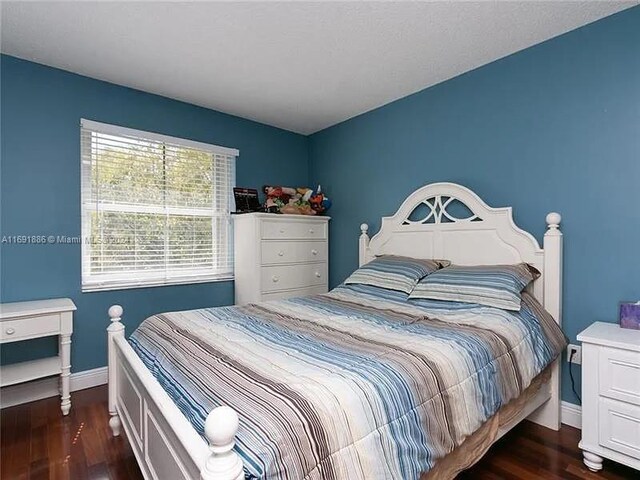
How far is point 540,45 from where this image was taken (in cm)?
229

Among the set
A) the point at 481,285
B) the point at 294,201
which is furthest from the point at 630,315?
the point at 294,201

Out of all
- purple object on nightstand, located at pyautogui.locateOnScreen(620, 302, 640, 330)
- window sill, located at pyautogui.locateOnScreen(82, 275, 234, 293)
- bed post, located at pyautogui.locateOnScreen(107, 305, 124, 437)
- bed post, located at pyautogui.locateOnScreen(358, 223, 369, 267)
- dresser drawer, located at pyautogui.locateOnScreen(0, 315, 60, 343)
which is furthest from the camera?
bed post, located at pyautogui.locateOnScreen(358, 223, 369, 267)

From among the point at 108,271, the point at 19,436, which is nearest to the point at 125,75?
the point at 108,271

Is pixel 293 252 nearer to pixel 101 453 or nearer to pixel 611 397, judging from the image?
pixel 101 453

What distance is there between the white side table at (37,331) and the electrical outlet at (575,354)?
3.16m

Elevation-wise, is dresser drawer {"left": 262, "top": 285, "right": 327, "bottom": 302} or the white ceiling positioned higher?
the white ceiling

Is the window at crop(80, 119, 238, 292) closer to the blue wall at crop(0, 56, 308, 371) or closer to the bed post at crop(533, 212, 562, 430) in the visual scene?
the blue wall at crop(0, 56, 308, 371)

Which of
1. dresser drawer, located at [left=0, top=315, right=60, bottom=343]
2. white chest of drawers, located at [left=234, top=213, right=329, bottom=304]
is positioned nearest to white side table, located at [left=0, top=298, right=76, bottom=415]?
dresser drawer, located at [left=0, top=315, right=60, bottom=343]

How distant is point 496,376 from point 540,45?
2101mm

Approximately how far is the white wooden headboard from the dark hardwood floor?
0.94 feet

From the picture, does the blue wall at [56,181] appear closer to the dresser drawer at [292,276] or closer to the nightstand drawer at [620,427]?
the dresser drawer at [292,276]

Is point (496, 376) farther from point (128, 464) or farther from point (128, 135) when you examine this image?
point (128, 135)

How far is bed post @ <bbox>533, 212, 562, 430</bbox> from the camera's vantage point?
2.13m

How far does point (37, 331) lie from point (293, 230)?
2080 mm
